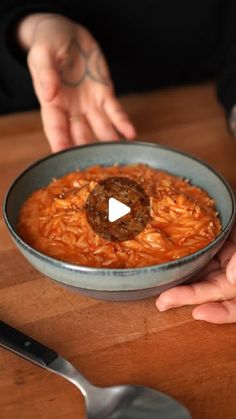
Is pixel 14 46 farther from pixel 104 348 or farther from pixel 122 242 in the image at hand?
pixel 104 348

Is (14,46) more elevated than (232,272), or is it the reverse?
(14,46)

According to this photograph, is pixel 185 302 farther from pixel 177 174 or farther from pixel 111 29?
pixel 111 29

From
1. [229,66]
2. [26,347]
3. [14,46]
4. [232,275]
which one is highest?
[14,46]

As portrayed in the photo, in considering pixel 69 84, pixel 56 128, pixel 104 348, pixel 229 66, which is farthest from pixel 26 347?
pixel 229 66

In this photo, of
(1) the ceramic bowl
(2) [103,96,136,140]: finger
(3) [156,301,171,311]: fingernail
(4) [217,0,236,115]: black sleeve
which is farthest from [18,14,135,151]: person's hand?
(3) [156,301,171,311]: fingernail

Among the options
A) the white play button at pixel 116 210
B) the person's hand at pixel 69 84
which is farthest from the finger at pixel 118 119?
the white play button at pixel 116 210

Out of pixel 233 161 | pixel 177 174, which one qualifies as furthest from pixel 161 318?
pixel 233 161
